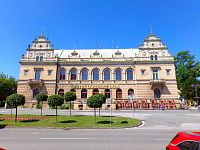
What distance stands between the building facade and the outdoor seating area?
3.23ft

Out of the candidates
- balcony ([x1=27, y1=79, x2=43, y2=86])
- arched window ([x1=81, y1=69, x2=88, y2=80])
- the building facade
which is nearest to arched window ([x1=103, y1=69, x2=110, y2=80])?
the building facade

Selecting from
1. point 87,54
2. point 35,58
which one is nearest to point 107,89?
point 87,54

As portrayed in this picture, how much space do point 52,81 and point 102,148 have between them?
125 feet

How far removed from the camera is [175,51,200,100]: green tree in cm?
4634

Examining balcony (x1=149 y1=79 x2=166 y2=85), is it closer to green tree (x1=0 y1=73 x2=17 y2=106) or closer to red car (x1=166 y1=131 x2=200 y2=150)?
red car (x1=166 y1=131 x2=200 y2=150)

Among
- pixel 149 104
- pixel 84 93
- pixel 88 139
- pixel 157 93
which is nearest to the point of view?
pixel 88 139

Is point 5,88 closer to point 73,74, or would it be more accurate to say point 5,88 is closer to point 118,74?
point 73,74

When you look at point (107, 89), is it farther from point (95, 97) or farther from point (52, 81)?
point (95, 97)

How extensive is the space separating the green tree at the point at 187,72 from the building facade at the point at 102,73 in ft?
25.5

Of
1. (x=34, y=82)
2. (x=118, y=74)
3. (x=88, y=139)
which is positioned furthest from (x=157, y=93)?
(x=88, y=139)

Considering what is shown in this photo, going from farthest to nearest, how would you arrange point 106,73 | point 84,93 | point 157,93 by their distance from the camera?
point 106,73 → point 84,93 → point 157,93

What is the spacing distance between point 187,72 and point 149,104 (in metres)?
16.8

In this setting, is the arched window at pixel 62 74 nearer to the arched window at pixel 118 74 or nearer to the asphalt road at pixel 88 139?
the arched window at pixel 118 74

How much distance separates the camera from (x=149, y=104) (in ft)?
131
